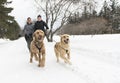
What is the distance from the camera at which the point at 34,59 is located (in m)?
13.7

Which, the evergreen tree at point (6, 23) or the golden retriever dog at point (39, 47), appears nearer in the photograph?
the golden retriever dog at point (39, 47)

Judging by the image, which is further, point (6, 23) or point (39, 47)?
point (6, 23)

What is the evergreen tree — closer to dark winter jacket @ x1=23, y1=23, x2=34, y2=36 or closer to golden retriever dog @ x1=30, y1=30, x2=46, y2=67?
dark winter jacket @ x1=23, y1=23, x2=34, y2=36

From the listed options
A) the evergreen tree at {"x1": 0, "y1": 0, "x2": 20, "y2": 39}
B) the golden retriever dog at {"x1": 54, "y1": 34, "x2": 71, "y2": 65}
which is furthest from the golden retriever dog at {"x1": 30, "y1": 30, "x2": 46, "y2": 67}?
the evergreen tree at {"x1": 0, "y1": 0, "x2": 20, "y2": 39}

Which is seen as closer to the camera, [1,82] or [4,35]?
[1,82]

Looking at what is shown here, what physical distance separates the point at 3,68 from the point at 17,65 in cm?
73

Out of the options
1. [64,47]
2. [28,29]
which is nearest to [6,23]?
[28,29]

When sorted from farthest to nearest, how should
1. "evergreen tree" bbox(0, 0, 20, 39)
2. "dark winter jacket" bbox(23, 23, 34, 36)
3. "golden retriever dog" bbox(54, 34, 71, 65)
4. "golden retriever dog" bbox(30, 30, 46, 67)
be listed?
1. "evergreen tree" bbox(0, 0, 20, 39)
2. "dark winter jacket" bbox(23, 23, 34, 36)
3. "golden retriever dog" bbox(54, 34, 71, 65)
4. "golden retriever dog" bbox(30, 30, 46, 67)

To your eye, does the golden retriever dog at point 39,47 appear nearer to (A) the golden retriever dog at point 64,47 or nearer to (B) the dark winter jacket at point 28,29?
(A) the golden retriever dog at point 64,47

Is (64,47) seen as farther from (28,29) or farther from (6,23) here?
(6,23)

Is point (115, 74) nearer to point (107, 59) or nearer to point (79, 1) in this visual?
point (107, 59)

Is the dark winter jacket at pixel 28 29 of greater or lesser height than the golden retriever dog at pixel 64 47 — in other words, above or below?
above

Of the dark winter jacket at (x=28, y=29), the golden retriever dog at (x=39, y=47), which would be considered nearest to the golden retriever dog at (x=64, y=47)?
the golden retriever dog at (x=39, y=47)

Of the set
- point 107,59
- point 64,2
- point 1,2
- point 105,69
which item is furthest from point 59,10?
point 105,69
